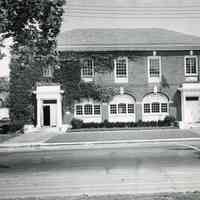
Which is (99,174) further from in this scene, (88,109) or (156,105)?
(156,105)

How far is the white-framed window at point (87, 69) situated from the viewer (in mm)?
33094

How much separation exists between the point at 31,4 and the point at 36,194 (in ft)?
40.7

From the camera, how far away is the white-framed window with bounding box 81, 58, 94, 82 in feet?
109

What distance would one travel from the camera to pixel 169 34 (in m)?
37.7

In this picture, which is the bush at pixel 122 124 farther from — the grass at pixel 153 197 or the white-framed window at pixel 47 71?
the grass at pixel 153 197

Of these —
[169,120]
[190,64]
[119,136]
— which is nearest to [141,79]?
[169,120]

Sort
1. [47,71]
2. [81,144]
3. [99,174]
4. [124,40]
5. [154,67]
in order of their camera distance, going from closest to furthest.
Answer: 1. [99,174]
2. [81,144]
3. [47,71]
4. [154,67]
5. [124,40]

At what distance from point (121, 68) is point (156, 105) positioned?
16.3ft

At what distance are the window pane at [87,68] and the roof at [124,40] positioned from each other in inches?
49.5

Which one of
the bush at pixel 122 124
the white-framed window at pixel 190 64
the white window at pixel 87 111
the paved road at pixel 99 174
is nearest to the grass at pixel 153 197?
the paved road at pixel 99 174

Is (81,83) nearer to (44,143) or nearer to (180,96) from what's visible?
(180,96)

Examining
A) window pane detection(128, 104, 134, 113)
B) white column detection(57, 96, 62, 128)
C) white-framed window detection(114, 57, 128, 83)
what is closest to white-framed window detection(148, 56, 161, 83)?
white-framed window detection(114, 57, 128, 83)

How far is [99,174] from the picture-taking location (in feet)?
34.8

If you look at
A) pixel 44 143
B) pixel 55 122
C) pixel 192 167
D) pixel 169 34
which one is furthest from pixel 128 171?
pixel 169 34
